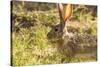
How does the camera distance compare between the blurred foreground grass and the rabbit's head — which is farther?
the rabbit's head

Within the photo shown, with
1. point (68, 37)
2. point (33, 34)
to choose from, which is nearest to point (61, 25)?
point (68, 37)

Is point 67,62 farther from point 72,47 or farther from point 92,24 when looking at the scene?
point 92,24

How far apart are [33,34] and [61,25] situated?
1.08 feet

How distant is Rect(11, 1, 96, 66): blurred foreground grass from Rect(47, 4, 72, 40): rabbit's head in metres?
0.05

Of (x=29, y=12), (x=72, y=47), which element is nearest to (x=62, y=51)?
(x=72, y=47)

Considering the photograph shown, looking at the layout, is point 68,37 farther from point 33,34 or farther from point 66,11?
point 33,34

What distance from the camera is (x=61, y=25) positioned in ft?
7.13

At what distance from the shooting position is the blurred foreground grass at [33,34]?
2.02 meters

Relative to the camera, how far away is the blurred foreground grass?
6.62 feet

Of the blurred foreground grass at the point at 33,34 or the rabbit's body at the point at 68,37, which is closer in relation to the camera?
the blurred foreground grass at the point at 33,34

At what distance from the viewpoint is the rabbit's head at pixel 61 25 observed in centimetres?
214

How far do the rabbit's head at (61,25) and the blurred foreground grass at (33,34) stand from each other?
1.8 inches

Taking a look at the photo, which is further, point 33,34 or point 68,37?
point 68,37

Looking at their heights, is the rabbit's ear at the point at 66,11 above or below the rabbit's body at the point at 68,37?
above
